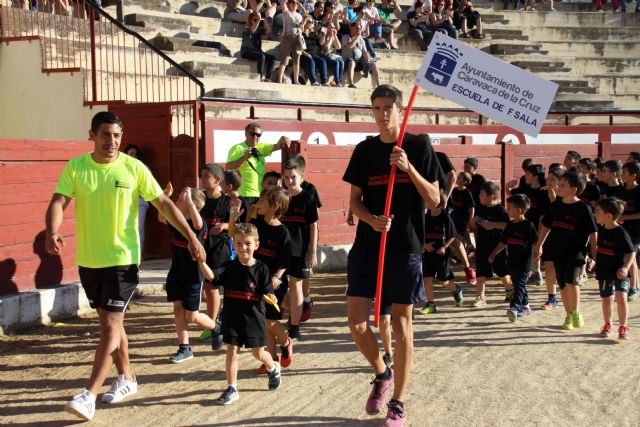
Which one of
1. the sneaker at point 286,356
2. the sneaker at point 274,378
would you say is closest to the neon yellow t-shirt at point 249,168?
the sneaker at point 286,356

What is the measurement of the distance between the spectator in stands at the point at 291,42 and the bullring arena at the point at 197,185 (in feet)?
1.71

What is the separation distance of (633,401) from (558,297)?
4.04 m

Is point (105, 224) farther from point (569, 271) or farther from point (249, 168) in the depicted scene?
point (569, 271)

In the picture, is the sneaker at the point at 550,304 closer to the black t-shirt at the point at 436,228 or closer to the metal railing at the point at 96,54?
the black t-shirt at the point at 436,228

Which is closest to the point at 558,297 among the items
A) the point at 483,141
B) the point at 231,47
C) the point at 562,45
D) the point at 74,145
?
the point at 74,145

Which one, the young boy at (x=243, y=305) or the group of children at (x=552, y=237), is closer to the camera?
the young boy at (x=243, y=305)

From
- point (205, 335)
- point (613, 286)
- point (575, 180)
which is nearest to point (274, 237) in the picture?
point (205, 335)

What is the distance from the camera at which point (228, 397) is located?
17.5ft

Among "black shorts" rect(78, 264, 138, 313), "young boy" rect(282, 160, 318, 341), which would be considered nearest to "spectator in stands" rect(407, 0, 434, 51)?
"young boy" rect(282, 160, 318, 341)

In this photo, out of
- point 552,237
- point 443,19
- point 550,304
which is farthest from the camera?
point 443,19

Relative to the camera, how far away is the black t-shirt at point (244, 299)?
5.40 meters

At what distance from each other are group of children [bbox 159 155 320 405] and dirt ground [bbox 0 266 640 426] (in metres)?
0.24

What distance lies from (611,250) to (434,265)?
178 cm

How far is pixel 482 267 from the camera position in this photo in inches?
345
